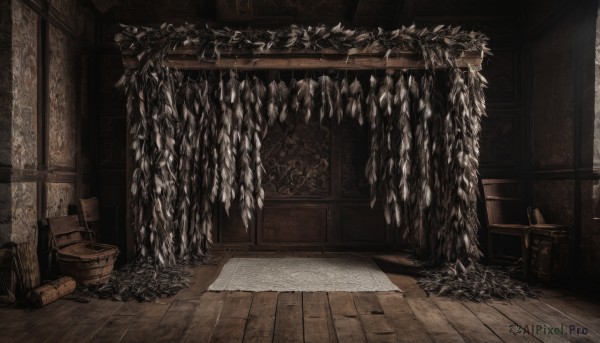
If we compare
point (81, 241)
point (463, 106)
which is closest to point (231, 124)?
point (81, 241)

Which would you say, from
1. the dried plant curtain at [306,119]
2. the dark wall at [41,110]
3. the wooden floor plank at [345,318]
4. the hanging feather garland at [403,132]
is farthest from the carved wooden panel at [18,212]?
the hanging feather garland at [403,132]

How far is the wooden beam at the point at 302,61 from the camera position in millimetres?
3570

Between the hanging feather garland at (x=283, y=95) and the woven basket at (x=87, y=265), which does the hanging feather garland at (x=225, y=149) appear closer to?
the hanging feather garland at (x=283, y=95)

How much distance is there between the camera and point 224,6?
15.1 feet

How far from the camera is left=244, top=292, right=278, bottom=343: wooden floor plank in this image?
240cm

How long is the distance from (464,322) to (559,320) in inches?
26.6

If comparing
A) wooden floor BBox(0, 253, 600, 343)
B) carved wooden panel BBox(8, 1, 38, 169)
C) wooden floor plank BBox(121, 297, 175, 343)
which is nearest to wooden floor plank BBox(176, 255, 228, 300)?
wooden floor BBox(0, 253, 600, 343)

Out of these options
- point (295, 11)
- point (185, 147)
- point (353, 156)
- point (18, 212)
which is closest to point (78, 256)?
point (18, 212)

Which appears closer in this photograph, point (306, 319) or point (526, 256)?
point (306, 319)

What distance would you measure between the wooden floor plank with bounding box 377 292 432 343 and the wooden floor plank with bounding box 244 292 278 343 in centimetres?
82

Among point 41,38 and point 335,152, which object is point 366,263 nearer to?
point 335,152

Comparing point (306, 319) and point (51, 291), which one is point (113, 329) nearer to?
point (51, 291)

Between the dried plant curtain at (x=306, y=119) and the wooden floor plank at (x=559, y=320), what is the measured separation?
657 millimetres

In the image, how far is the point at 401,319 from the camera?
8.77 feet
